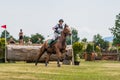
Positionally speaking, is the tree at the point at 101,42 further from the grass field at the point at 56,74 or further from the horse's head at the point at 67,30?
the grass field at the point at 56,74

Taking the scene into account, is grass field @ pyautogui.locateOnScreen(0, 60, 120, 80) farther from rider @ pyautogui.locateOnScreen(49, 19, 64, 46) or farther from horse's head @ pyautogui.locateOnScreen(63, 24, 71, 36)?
rider @ pyautogui.locateOnScreen(49, 19, 64, 46)

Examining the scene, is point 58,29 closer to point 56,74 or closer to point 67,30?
point 67,30

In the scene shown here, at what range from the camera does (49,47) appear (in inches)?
952

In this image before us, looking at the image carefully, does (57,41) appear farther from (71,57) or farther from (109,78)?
(109,78)

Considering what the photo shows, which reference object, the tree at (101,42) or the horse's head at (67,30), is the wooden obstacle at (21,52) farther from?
the tree at (101,42)

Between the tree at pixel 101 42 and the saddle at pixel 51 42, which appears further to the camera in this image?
the tree at pixel 101 42

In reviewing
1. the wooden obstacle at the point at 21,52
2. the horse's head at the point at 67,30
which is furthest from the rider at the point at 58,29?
the wooden obstacle at the point at 21,52

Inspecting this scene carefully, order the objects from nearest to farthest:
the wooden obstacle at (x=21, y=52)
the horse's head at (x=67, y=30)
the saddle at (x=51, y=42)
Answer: the horse's head at (x=67, y=30) < the saddle at (x=51, y=42) < the wooden obstacle at (x=21, y=52)

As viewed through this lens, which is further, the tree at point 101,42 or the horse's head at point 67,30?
the tree at point 101,42

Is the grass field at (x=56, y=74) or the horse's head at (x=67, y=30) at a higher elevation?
the horse's head at (x=67, y=30)

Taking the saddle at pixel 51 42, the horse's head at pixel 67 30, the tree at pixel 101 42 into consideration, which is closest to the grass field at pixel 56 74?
the horse's head at pixel 67 30

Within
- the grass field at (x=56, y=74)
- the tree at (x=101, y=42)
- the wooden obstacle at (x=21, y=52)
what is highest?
the tree at (x=101, y=42)

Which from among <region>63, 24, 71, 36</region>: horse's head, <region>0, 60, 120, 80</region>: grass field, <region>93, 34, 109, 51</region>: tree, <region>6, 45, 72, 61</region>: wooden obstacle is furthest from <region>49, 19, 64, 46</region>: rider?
<region>93, 34, 109, 51</region>: tree

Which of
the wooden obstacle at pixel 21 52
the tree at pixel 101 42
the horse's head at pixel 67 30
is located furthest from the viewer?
the tree at pixel 101 42
